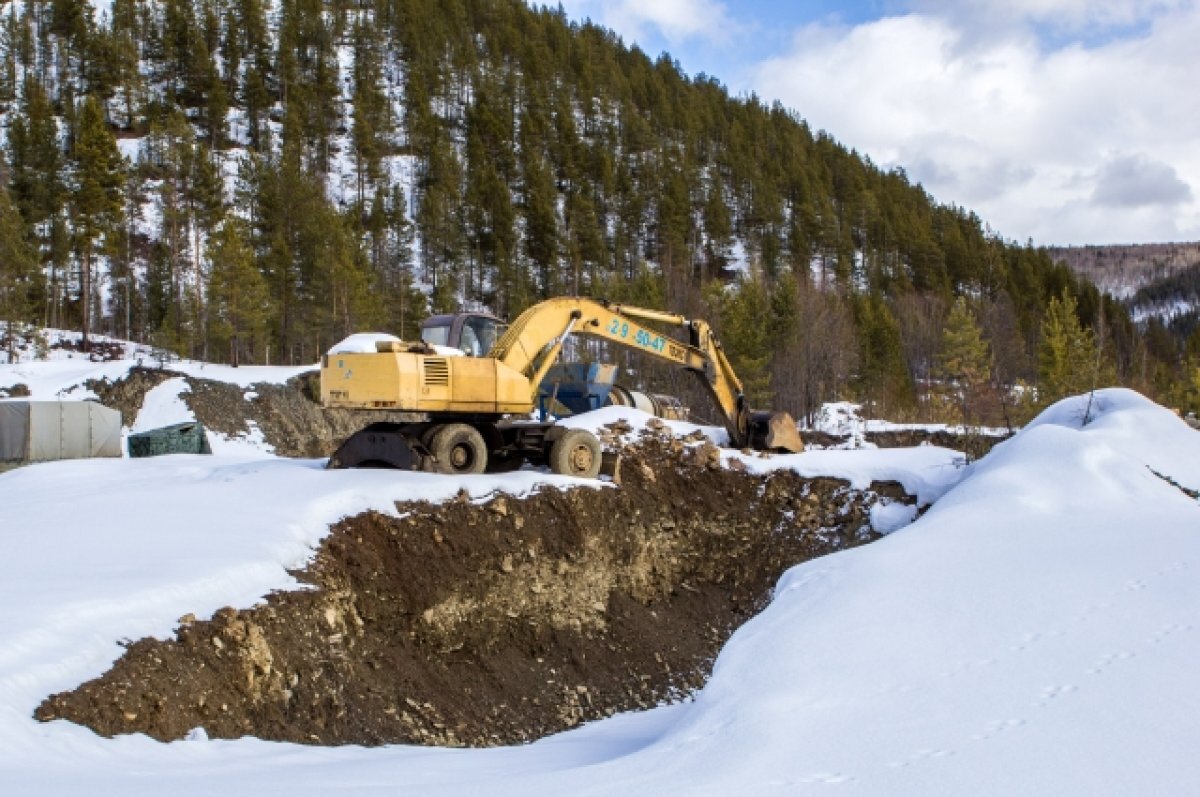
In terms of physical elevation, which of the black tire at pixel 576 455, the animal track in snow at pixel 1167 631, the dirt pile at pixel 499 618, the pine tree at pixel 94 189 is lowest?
the dirt pile at pixel 499 618

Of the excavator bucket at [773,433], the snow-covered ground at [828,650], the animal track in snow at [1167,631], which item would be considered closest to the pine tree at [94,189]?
the snow-covered ground at [828,650]

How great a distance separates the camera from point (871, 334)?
176 ft

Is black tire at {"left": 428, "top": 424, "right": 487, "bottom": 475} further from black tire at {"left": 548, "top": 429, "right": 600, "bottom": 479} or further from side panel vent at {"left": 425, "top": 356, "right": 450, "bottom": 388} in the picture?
black tire at {"left": 548, "top": 429, "right": 600, "bottom": 479}

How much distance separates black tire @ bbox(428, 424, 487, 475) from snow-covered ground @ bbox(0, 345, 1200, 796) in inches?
30.8

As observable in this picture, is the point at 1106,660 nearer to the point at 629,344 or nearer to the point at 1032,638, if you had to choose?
the point at 1032,638

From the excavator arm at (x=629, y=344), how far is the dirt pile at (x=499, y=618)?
1.66m

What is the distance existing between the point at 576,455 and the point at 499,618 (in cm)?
356

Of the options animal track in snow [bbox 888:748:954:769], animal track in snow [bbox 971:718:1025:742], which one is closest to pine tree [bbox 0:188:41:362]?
animal track in snow [bbox 888:748:954:769]

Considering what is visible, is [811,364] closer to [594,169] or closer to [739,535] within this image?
[739,535]

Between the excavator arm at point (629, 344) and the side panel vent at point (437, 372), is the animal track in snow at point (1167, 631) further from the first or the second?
the excavator arm at point (629, 344)

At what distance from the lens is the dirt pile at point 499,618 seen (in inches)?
286

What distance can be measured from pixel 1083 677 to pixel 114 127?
84.3m

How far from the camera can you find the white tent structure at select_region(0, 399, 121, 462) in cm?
2200

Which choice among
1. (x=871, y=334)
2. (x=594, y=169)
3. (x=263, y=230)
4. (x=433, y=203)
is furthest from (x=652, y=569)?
(x=594, y=169)
